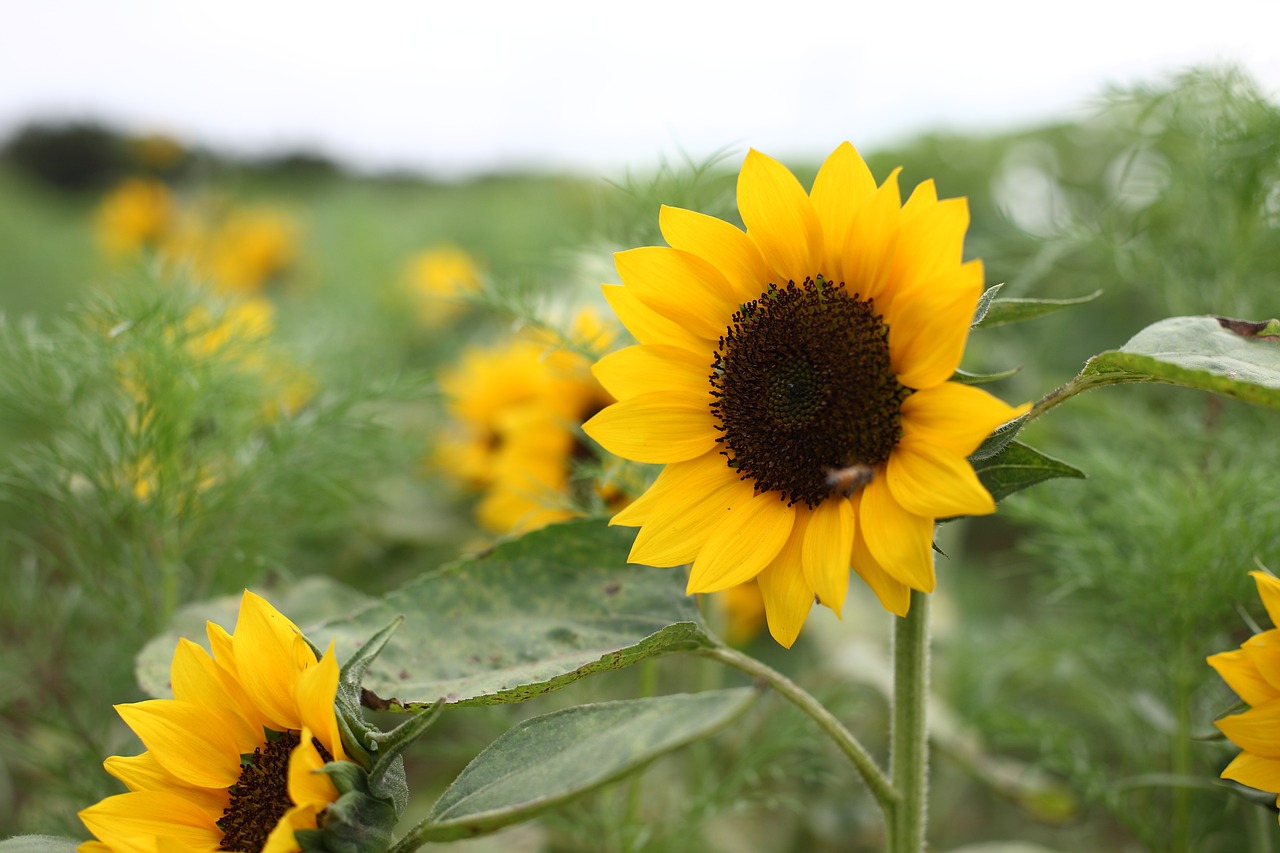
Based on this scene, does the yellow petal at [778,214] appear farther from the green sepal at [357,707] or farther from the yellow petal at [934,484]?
the green sepal at [357,707]

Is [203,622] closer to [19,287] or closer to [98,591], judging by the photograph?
[98,591]

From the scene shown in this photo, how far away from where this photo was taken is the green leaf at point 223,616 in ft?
1.72

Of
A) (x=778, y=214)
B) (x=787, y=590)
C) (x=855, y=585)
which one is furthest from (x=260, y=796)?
(x=855, y=585)

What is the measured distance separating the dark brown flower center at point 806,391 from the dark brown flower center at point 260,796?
0.77 ft

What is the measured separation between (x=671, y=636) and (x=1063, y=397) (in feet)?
0.67

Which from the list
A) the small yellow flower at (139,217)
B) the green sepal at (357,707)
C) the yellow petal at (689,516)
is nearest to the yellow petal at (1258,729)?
the yellow petal at (689,516)

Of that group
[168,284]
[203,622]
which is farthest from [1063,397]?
[168,284]

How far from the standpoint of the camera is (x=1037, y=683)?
954 mm

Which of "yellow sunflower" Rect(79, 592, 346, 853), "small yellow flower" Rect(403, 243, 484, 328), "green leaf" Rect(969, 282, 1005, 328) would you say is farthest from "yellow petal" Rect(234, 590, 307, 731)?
"small yellow flower" Rect(403, 243, 484, 328)

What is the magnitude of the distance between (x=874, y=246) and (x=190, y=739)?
38cm

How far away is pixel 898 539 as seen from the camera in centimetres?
40

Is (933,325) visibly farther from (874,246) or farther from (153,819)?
(153,819)

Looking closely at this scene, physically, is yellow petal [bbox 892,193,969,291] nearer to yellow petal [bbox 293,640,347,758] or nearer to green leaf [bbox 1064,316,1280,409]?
green leaf [bbox 1064,316,1280,409]

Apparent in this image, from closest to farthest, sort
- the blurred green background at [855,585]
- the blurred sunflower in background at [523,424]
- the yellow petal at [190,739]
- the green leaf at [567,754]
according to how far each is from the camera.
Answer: the green leaf at [567,754], the yellow petal at [190,739], the blurred green background at [855,585], the blurred sunflower in background at [523,424]
